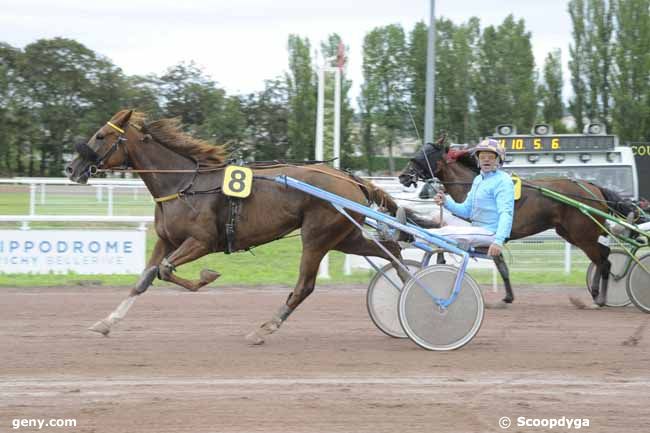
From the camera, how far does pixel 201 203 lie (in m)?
6.62

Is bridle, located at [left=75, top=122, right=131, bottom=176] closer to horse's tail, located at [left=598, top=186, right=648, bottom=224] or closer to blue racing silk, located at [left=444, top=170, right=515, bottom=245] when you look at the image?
blue racing silk, located at [left=444, top=170, right=515, bottom=245]

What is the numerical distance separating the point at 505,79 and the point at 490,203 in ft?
84.0

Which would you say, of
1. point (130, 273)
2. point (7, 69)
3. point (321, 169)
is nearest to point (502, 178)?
point (321, 169)

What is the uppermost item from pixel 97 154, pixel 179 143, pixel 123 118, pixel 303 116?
pixel 303 116

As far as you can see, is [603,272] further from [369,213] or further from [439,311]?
[369,213]

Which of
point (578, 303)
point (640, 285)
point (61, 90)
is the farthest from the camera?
point (61, 90)

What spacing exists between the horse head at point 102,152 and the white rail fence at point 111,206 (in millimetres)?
5629

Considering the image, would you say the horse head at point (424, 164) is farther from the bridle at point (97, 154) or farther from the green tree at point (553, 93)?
the green tree at point (553, 93)

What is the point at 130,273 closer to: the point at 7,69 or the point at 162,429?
the point at 162,429

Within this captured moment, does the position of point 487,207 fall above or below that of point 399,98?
below

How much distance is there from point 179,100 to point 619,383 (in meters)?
27.7

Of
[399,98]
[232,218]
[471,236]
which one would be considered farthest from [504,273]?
[399,98]

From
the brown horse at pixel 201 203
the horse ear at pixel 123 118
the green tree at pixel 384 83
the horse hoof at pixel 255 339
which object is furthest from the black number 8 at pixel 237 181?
the green tree at pixel 384 83

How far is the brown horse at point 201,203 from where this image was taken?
21.5ft
